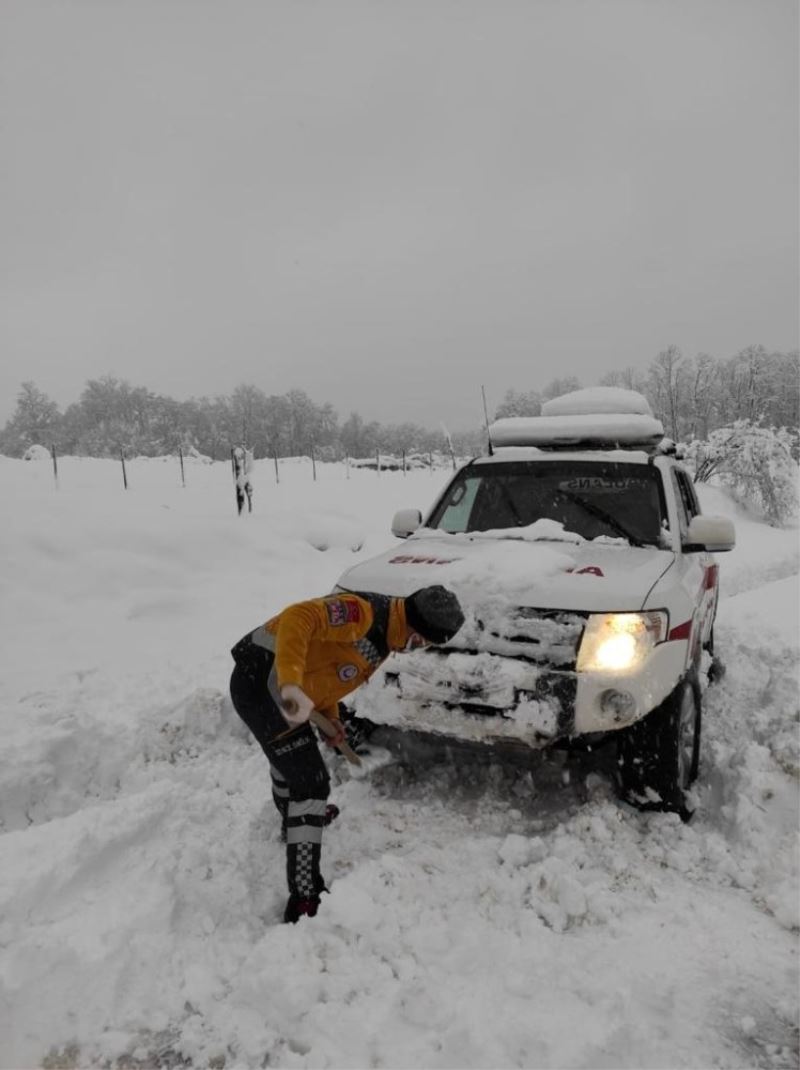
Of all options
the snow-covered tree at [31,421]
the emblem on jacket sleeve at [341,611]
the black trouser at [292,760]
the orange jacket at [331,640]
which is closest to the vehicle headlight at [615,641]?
the orange jacket at [331,640]

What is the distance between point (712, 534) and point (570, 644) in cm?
152

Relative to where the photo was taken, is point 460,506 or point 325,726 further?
point 460,506

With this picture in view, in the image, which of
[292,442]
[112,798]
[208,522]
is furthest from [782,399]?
[112,798]

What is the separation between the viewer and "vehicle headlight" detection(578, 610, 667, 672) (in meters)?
3.03

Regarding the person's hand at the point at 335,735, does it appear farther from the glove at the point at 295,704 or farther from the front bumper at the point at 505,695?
the glove at the point at 295,704

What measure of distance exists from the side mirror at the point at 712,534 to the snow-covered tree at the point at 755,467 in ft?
74.9

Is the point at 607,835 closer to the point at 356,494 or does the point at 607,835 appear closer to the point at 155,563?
the point at 155,563

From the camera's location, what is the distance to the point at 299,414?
84.9 m

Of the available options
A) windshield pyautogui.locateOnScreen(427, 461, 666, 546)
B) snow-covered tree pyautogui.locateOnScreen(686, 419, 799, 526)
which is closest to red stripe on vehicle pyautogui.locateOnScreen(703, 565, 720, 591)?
windshield pyautogui.locateOnScreen(427, 461, 666, 546)

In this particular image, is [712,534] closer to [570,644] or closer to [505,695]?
[570,644]

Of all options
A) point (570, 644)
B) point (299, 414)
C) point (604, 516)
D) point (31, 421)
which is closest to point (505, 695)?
point (570, 644)

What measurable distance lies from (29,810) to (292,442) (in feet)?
269

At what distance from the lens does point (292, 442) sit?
83.6 meters

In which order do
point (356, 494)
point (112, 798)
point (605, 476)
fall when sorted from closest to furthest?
point (112, 798)
point (605, 476)
point (356, 494)
